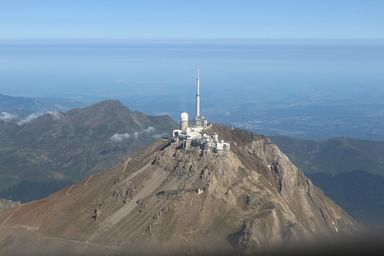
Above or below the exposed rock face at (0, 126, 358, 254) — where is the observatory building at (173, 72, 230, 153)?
above

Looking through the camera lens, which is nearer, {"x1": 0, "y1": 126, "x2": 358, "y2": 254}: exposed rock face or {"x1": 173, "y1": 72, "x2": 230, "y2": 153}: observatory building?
{"x1": 0, "y1": 126, "x2": 358, "y2": 254}: exposed rock face

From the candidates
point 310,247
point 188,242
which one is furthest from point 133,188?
point 310,247

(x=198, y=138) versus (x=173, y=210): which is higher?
(x=198, y=138)

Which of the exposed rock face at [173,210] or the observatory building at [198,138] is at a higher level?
the observatory building at [198,138]

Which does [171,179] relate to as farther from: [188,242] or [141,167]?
[188,242]

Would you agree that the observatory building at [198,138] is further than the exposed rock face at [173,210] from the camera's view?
Yes

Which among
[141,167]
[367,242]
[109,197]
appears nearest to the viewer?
[367,242]

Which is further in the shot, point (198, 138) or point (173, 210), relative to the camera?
point (198, 138)

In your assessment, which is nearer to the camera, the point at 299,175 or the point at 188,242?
the point at 188,242
